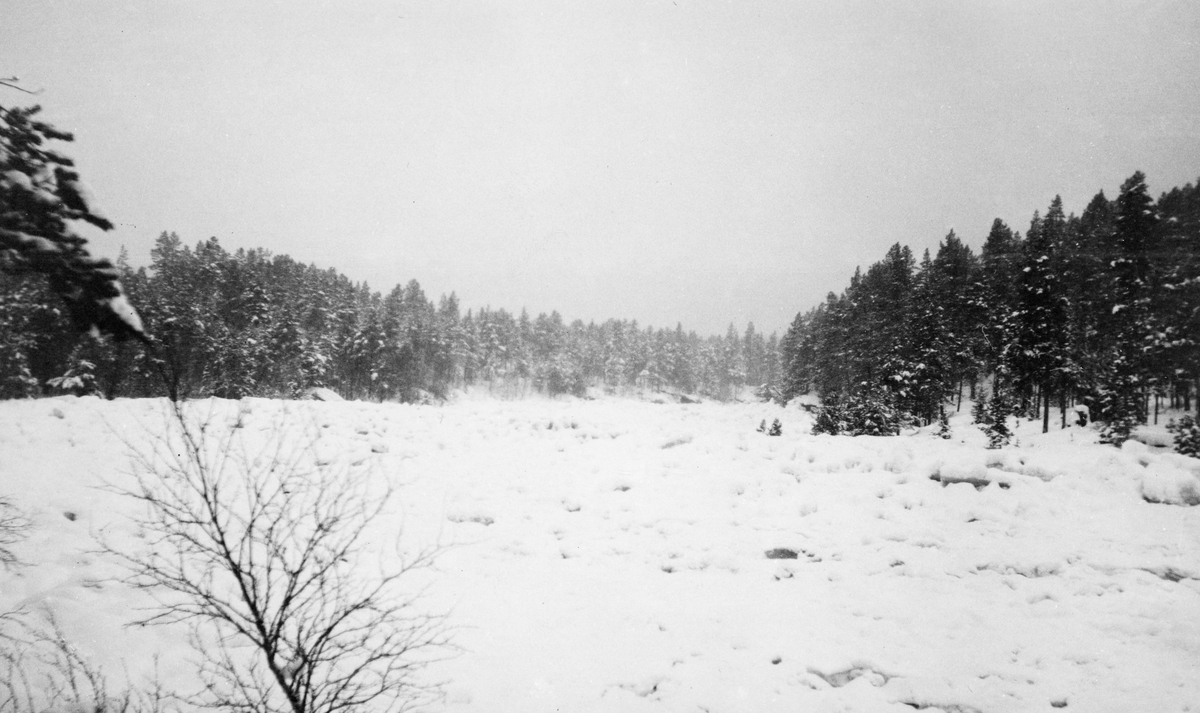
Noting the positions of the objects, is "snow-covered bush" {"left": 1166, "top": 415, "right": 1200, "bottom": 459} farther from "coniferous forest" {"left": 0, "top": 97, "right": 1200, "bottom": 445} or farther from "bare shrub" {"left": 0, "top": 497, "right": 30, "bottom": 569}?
"bare shrub" {"left": 0, "top": 497, "right": 30, "bottom": 569}

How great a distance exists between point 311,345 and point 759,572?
42.6 metres

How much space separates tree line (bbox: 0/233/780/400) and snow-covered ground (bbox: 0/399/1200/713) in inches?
124

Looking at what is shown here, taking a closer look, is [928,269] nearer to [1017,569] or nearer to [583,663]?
[1017,569]

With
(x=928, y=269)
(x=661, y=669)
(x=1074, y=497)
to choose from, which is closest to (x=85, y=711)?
(x=661, y=669)

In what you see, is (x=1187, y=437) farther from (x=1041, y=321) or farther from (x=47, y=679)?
(x=47, y=679)

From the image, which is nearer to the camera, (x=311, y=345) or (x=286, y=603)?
(x=286, y=603)

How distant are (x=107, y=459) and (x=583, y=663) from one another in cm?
Result: 1180

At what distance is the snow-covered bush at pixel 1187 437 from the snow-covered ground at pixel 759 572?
891 cm

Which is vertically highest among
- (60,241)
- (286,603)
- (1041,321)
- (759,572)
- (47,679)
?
(1041,321)

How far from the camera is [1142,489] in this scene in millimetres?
8328

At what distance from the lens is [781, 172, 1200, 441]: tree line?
2048 centimetres

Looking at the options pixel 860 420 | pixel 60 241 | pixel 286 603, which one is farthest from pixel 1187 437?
pixel 60 241

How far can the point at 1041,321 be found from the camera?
23.9 metres

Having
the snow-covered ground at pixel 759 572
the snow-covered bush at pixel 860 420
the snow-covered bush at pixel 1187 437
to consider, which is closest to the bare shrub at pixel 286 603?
the snow-covered ground at pixel 759 572
